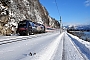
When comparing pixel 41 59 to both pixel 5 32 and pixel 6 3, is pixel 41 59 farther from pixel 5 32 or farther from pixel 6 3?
pixel 6 3

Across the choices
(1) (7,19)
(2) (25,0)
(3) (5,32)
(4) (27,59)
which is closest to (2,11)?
(1) (7,19)

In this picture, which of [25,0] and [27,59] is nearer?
[27,59]

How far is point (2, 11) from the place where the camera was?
3869 cm

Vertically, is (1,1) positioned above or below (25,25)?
above

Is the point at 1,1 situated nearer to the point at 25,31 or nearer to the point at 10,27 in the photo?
the point at 10,27

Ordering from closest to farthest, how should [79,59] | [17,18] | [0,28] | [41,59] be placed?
[41,59] → [79,59] → [0,28] → [17,18]

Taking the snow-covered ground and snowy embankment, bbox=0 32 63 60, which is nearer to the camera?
snowy embankment, bbox=0 32 63 60

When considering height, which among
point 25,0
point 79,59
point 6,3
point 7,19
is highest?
point 25,0

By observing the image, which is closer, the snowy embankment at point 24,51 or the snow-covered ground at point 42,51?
the snowy embankment at point 24,51

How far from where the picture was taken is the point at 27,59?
7.75m

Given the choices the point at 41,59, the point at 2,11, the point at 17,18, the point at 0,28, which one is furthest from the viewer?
the point at 17,18

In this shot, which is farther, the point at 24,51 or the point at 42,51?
the point at 42,51

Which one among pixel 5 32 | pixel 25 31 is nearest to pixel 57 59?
pixel 25 31

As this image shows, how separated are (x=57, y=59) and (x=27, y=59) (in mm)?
1414
